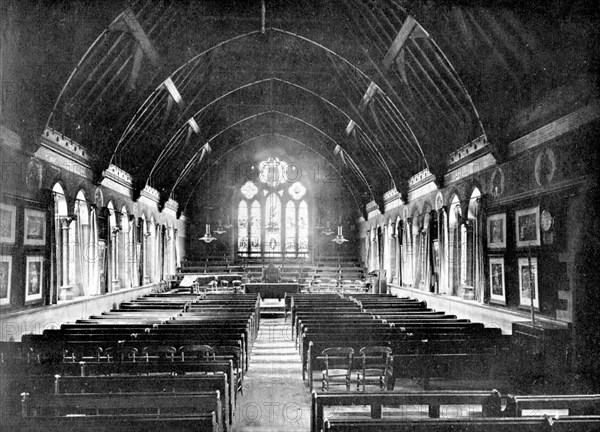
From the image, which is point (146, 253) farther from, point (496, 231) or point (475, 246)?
point (496, 231)

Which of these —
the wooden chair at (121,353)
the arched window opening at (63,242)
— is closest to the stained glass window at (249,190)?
the arched window opening at (63,242)

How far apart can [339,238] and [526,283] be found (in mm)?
14573

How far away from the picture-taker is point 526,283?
37.8 ft

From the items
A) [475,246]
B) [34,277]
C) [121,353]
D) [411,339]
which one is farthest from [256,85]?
[121,353]

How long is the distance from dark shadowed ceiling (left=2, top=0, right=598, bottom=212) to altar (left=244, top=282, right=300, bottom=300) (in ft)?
19.5

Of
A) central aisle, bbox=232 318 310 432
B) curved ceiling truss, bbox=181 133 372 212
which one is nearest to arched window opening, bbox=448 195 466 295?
central aisle, bbox=232 318 310 432

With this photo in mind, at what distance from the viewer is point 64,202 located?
14.7m

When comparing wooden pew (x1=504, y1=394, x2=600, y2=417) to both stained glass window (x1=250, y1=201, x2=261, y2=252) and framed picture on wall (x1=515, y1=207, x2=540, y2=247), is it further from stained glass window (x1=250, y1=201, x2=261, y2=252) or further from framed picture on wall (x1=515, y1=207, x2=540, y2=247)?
stained glass window (x1=250, y1=201, x2=261, y2=252)

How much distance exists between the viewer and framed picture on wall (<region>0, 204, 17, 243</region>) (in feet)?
34.6

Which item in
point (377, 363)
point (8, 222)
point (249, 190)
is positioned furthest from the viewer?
point (249, 190)

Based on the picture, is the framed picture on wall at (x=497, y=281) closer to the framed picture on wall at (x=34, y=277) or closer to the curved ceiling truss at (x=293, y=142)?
the framed picture on wall at (x=34, y=277)

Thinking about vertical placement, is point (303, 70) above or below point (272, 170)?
above

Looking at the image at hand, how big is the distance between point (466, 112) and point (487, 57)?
7.60 feet

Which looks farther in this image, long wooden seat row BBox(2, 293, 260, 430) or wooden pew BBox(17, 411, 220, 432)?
long wooden seat row BBox(2, 293, 260, 430)
